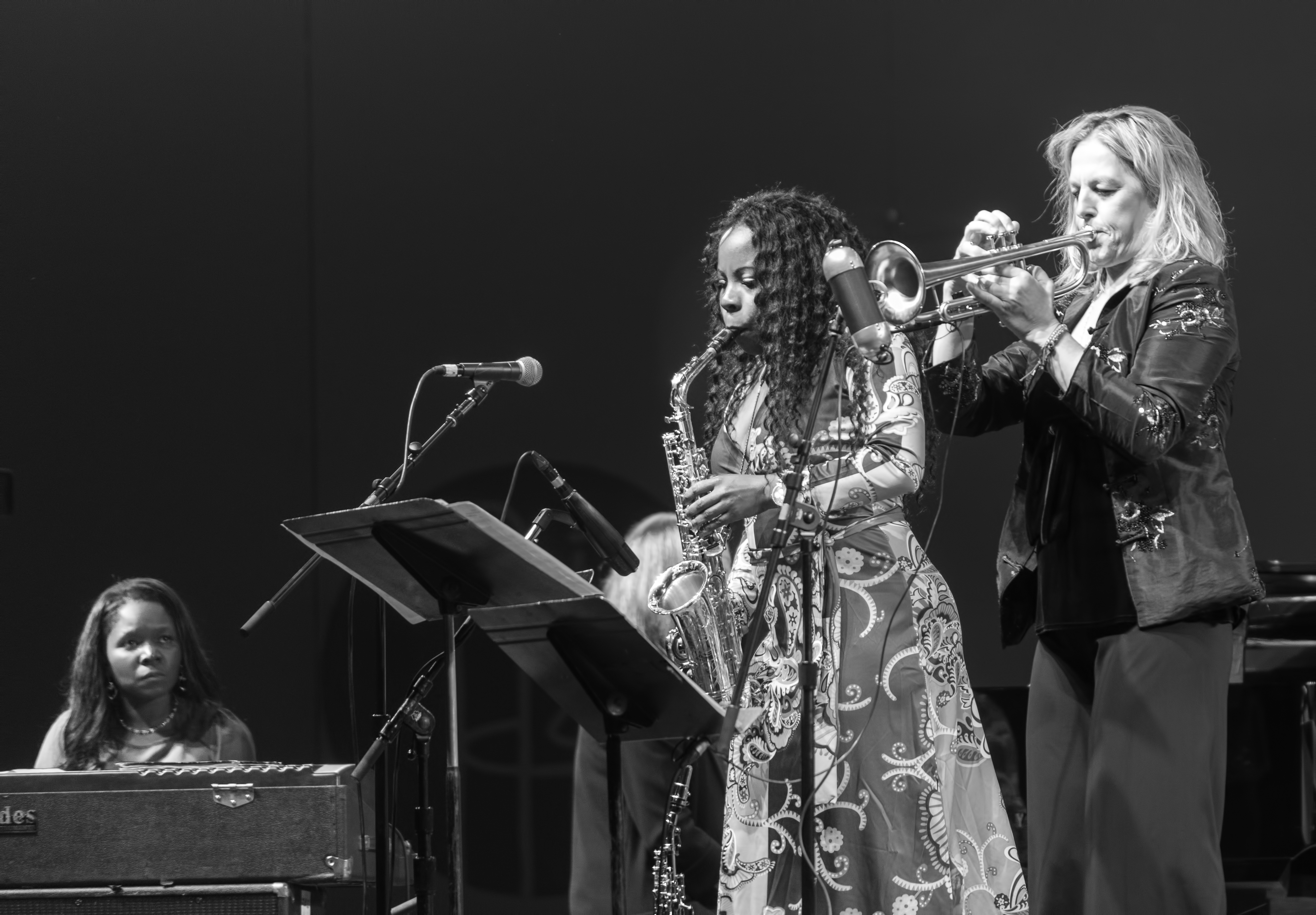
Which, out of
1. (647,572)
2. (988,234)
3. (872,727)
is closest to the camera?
(872,727)

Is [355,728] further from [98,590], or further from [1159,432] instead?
[1159,432]

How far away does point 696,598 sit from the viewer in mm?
3254

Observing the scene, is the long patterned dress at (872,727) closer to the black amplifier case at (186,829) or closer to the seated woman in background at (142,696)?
the black amplifier case at (186,829)

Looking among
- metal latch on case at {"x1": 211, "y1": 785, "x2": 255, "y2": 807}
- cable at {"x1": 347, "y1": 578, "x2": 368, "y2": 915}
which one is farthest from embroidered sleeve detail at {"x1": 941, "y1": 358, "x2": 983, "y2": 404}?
metal latch on case at {"x1": 211, "y1": 785, "x2": 255, "y2": 807}

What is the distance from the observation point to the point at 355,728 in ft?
17.3

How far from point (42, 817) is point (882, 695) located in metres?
1.83

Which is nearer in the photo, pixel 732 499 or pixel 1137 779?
pixel 1137 779

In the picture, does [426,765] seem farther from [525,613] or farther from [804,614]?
[804,614]

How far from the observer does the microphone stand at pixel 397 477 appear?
3205mm

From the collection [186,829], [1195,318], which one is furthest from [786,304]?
[186,829]

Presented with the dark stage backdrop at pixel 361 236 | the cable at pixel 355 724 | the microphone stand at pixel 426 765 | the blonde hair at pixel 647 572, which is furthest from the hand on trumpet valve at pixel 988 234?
the dark stage backdrop at pixel 361 236

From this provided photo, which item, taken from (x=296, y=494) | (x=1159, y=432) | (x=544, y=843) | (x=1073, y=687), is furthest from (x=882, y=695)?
(x=296, y=494)

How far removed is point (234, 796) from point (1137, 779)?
1.85 m

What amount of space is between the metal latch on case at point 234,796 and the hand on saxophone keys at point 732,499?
116 centimetres
